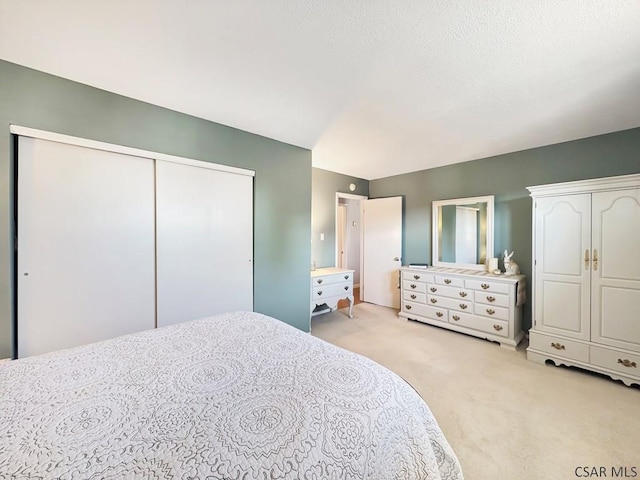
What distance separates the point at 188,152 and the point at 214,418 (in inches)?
89.3

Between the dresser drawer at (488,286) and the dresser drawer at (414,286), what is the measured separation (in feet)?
1.91

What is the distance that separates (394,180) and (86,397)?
181 inches

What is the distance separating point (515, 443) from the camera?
1591mm

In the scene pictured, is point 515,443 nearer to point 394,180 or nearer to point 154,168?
point 154,168

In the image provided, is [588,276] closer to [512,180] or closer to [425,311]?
[512,180]

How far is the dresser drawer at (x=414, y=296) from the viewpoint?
12.2 feet

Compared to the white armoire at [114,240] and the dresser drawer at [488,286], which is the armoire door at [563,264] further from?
the white armoire at [114,240]

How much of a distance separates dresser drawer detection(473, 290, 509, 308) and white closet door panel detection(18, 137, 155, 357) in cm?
356

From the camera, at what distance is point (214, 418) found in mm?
786

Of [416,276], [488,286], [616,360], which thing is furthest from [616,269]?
[416,276]

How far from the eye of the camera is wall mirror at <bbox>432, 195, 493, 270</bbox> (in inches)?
139

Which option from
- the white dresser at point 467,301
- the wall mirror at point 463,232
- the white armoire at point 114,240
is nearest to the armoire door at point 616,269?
the white dresser at point 467,301

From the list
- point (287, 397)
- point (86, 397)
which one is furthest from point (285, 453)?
point (86, 397)

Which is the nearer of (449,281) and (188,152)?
(188,152)
